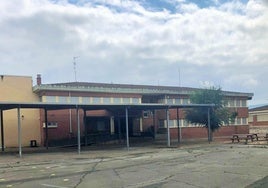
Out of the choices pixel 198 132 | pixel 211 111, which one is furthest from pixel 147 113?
pixel 211 111

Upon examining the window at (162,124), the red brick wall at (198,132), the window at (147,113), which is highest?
the window at (147,113)

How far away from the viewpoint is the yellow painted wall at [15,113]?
116 ft

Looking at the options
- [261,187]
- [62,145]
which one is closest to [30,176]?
[261,187]

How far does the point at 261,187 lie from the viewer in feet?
36.0

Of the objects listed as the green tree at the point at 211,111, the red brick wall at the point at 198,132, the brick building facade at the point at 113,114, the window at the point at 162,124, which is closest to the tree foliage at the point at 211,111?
the green tree at the point at 211,111

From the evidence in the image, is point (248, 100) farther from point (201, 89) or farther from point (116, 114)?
point (116, 114)

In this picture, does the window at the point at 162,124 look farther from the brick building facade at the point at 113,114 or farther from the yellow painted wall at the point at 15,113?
the yellow painted wall at the point at 15,113

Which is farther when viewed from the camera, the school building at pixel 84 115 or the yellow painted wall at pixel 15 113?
the school building at pixel 84 115

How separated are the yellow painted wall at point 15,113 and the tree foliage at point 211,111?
46.2 ft

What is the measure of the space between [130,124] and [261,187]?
33.8 metres

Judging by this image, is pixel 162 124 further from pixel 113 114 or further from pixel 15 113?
pixel 15 113

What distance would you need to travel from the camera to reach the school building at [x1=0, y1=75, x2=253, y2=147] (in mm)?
35500

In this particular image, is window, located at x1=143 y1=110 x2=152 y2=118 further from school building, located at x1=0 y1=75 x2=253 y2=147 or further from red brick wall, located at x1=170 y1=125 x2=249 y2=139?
red brick wall, located at x1=170 y1=125 x2=249 y2=139

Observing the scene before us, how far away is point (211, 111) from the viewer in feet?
127
